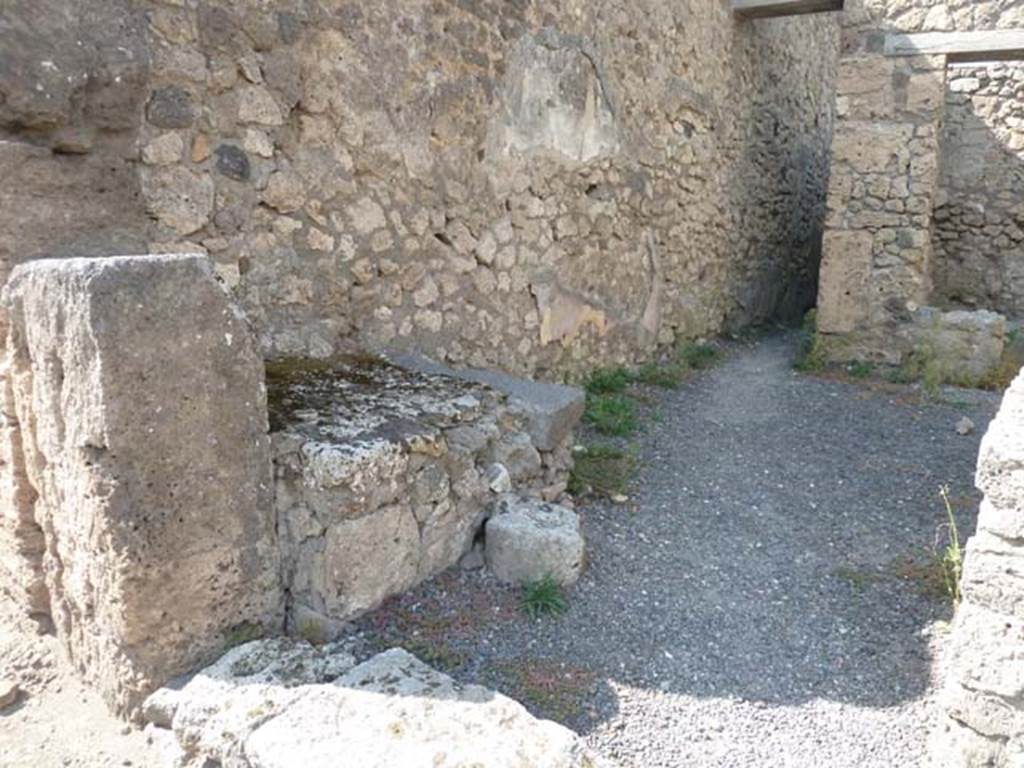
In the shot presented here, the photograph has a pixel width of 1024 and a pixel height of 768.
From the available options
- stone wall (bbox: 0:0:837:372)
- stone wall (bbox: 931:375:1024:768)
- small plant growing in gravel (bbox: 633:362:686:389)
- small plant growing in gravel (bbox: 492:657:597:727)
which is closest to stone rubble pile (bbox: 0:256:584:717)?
small plant growing in gravel (bbox: 492:657:597:727)

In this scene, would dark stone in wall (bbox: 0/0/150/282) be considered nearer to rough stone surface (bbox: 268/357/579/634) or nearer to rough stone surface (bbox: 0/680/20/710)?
rough stone surface (bbox: 268/357/579/634)

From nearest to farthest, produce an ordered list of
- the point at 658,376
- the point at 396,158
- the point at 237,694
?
the point at 237,694, the point at 396,158, the point at 658,376

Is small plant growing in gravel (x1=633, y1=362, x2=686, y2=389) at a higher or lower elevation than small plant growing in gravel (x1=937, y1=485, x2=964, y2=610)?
higher

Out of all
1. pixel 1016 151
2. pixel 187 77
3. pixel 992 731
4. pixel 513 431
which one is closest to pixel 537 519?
pixel 513 431

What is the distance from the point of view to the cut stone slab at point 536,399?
10.8 feet

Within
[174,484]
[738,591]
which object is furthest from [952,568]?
[174,484]

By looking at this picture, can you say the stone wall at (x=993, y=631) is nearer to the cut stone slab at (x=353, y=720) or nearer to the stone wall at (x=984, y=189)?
the cut stone slab at (x=353, y=720)

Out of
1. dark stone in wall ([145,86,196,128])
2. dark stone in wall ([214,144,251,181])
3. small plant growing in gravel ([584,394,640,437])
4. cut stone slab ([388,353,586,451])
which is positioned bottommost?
small plant growing in gravel ([584,394,640,437])

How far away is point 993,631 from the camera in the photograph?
184 centimetres

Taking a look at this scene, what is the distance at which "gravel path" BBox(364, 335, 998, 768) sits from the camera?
221cm

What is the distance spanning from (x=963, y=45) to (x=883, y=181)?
1.10 m

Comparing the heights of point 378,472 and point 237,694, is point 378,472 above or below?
above

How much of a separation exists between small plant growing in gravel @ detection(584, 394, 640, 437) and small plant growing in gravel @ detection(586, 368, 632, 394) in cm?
8

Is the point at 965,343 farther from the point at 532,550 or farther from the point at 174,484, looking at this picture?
the point at 174,484
